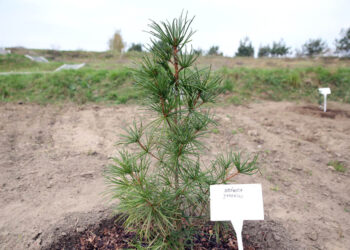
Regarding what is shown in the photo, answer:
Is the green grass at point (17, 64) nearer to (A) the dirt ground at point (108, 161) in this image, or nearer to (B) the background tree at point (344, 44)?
(A) the dirt ground at point (108, 161)

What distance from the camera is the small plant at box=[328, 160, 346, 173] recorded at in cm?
317

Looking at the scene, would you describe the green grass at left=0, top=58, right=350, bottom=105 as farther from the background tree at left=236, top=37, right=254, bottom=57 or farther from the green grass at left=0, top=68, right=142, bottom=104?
the background tree at left=236, top=37, right=254, bottom=57

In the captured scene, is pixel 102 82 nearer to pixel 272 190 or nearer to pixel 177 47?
pixel 272 190

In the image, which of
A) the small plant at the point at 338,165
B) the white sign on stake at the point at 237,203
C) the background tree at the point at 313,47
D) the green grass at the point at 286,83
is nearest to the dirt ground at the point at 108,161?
the small plant at the point at 338,165

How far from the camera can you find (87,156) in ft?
11.2

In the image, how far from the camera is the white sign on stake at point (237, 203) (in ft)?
4.16

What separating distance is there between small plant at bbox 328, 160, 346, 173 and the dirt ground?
8cm

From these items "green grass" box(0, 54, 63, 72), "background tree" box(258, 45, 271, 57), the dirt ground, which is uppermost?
"background tree" box(258, 45, 271, 57)

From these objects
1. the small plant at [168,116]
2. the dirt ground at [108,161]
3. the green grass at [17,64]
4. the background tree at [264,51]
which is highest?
the background tree at [264,51]

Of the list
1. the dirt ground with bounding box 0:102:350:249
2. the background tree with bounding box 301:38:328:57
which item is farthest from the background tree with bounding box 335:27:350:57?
the dirt ground with bounding box 0:102:350:249

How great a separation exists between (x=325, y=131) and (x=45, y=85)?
656cm

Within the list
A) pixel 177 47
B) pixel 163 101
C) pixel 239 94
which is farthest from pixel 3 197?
pixel 239 94

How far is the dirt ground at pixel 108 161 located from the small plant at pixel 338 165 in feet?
0.28

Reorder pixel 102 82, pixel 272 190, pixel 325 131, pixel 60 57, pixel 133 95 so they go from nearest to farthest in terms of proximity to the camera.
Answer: pixel 272 190 < pixel 325 131 < pixel 133 95 < pixel 102 82 < pixel 60 57
